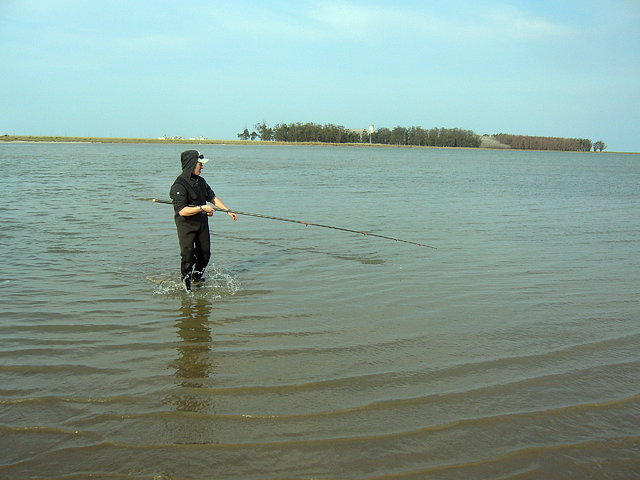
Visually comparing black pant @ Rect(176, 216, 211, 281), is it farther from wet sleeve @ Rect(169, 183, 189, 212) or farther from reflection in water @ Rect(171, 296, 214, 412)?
reflection in water @ Rect(171, 296, 214, 412)

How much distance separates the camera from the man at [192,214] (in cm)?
709

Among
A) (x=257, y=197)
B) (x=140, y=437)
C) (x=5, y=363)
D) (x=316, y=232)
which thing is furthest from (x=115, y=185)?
(x=140, y=437)

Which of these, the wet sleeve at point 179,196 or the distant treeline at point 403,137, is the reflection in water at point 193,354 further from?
the distant treeline at point 403,137

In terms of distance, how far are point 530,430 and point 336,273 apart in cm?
500

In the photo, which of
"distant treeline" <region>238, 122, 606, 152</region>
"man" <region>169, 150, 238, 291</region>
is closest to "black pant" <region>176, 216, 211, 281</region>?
"man" <region>169, 150, 238, 291</region>

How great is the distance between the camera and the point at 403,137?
176 m

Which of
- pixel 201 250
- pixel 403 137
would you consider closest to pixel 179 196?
pixel 201 250

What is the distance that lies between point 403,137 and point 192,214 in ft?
575

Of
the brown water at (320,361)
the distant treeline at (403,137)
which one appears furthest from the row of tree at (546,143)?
the brown water at (320,361)

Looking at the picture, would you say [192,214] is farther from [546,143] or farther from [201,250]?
[546,143]

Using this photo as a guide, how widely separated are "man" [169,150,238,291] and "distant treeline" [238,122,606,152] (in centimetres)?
16205

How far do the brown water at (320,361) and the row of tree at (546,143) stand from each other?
576 ft

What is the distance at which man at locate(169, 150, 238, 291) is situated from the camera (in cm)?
709

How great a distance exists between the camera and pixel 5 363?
484 cm
